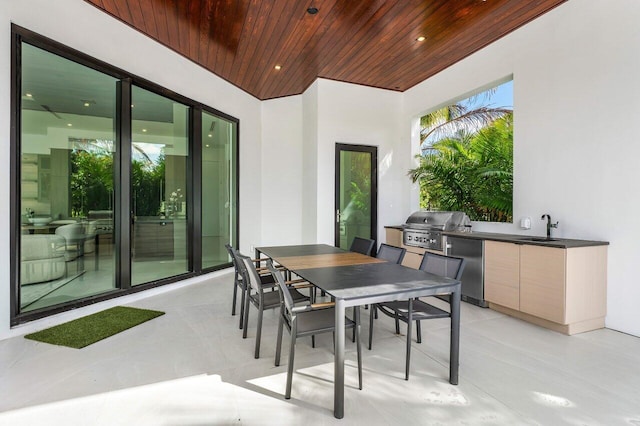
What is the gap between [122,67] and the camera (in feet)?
13.9

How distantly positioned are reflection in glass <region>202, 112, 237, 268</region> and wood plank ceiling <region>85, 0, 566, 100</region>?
1065mm

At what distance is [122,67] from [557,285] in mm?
5585

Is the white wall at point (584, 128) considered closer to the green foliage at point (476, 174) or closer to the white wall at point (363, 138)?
the green foliage at point (476, 174)

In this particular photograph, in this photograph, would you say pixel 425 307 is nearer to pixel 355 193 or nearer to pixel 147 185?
pixel 355 193

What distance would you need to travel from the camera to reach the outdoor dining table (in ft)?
6.52

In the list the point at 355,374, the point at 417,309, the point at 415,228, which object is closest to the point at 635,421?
the point at 417,309

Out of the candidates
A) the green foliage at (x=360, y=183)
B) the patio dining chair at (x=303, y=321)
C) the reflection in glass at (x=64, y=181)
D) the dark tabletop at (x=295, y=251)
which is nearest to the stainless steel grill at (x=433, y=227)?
the green foliage at (x=360, y=183)

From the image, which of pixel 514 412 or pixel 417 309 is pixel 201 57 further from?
pixel 514 412

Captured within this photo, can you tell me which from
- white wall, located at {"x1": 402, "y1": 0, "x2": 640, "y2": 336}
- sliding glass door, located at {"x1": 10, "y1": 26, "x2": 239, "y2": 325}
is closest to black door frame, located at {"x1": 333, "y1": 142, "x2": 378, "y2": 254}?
sliding glass door, located at {"x1": 10, "y1": 26, "x2": 239, "y2": 325}

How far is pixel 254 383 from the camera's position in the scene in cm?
239

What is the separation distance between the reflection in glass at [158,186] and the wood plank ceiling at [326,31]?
101cm

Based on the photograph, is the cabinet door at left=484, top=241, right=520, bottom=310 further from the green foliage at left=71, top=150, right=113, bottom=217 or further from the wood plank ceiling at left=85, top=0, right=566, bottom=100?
the green foliage at left=71, top=150, right=113, bottom=217

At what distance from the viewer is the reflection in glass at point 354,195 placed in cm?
631

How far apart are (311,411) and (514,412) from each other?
125cm
